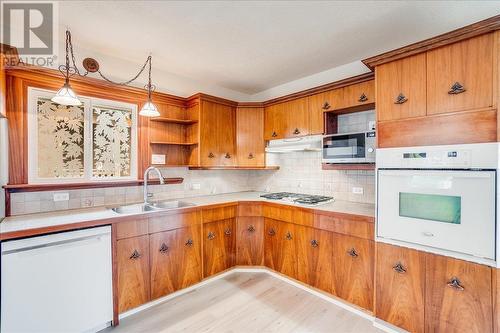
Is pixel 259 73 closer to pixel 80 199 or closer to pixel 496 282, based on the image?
pixel 80 199

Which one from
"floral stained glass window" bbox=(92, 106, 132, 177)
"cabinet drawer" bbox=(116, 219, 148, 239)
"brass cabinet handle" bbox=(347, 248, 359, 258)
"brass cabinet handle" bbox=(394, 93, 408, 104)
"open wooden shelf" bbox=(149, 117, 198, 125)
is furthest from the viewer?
"open wooden shelf" bbox=(149, 117, 198, 125)

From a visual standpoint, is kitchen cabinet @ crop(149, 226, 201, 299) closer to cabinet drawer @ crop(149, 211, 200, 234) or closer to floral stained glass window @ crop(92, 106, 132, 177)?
cabinet drawer @ crop(149, 211, 200, 234)

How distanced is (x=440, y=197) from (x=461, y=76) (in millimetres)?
851

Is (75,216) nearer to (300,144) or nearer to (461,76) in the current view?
(300,144)

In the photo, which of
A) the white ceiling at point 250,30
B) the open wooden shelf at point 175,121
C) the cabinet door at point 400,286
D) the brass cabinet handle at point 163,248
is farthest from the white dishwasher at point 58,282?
the cabinet door at point 400,286

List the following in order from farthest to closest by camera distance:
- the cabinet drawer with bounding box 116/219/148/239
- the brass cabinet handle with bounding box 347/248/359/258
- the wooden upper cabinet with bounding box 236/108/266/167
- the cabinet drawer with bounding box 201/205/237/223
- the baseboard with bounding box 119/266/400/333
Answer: the wooden upper cabinet with bounding box 236/108/266/167, the cabinet drawer with bounding box 201/205/237/223, the brass cabinet handle with bounding box 347/248/359/258, the cabinet drawer with bounding box 116/219/148/239, the baseboard with bounding box 119/266/400/333

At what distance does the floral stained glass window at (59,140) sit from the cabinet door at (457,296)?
3.29 meters

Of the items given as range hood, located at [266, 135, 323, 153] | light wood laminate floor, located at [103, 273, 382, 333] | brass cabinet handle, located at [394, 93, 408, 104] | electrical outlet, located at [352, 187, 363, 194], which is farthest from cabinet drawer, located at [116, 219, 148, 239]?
brass cabinet handle, located at [394, 93, 408, 104]

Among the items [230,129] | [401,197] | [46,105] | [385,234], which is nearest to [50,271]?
[46,105]

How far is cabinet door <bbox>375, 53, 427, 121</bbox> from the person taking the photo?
176 centimetres

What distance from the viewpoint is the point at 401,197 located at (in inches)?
73.0

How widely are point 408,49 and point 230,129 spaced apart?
221 cm

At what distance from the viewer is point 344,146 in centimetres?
252

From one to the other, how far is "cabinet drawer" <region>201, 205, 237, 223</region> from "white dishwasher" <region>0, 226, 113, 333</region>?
988 mm
